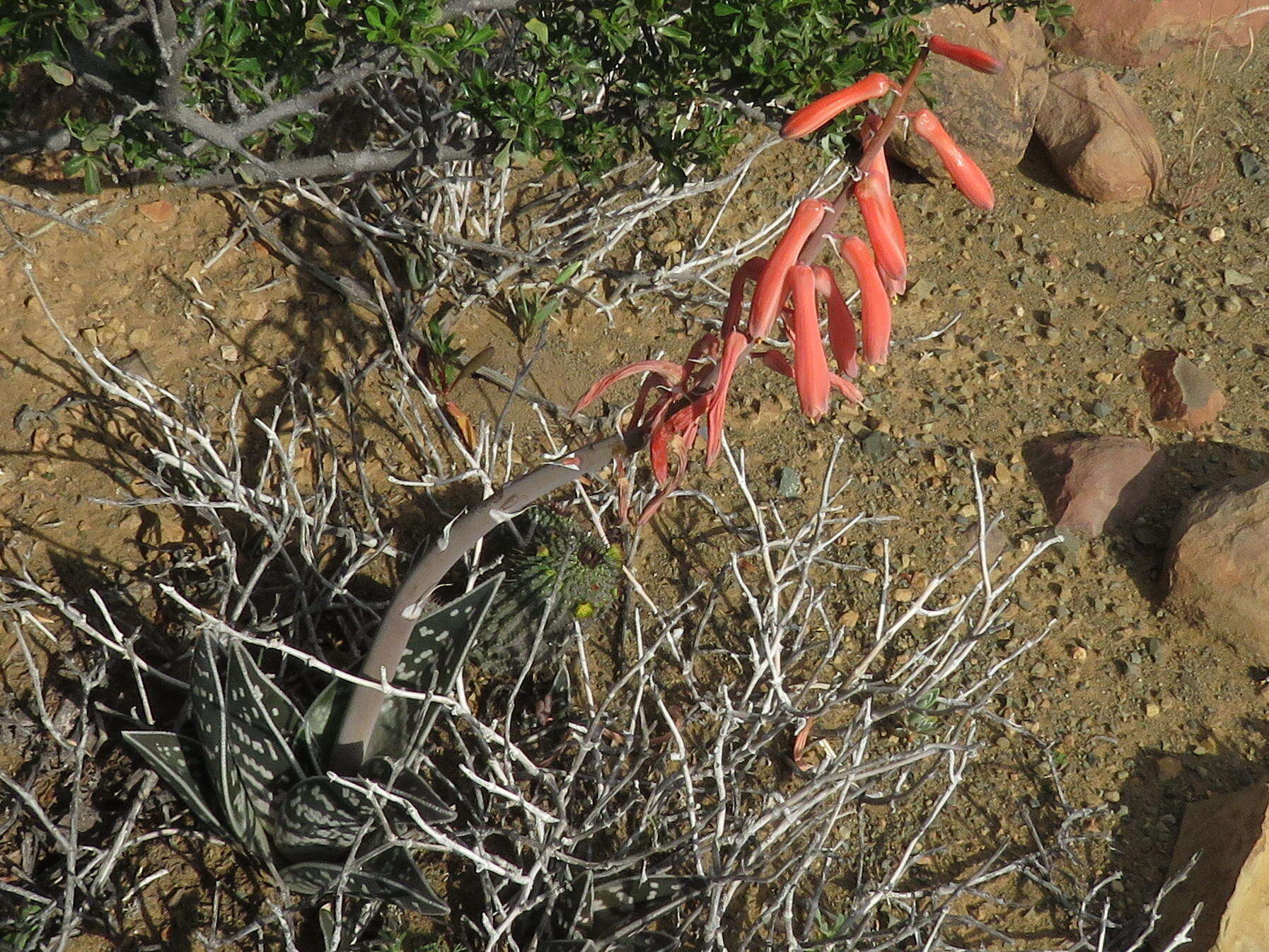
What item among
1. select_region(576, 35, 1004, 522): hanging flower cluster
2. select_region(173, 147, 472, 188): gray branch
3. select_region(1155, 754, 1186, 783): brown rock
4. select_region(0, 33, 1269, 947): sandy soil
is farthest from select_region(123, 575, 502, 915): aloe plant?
select_region(1155, 754, 1186, 783): brown rock

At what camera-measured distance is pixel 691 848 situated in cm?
210

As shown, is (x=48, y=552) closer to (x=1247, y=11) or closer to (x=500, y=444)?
(x=500, y=444)

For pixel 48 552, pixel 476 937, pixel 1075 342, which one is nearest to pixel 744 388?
pixel 1075 342

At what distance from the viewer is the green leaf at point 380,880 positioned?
1.92 metres

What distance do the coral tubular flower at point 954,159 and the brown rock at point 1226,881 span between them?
1.48 m

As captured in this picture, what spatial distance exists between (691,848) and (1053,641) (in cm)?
131

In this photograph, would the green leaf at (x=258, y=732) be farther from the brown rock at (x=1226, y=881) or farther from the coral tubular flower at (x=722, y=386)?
the brown rock at (x=1226, y=881)

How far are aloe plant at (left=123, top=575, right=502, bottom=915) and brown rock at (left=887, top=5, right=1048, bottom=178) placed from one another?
2.50m

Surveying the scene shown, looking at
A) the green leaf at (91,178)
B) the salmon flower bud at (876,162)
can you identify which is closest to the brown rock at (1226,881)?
the salmon flower bud at (876,162)

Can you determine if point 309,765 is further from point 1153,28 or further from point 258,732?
point 1153,28

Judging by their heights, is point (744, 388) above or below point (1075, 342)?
below

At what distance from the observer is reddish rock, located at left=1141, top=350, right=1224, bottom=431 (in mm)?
3268

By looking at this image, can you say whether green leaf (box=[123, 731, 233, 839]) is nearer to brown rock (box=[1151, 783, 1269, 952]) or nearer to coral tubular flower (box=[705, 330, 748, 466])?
coral tubular flower (box=[705, 330, 748, 466])

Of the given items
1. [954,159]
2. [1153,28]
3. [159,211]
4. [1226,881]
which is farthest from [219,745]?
[1153,28]
